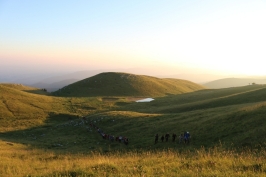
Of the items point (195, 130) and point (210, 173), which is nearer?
point (210, 173)

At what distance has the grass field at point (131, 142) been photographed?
10234 mm

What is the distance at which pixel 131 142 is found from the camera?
3028 cm

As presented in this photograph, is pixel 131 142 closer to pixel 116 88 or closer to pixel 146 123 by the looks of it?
pixel 146 123

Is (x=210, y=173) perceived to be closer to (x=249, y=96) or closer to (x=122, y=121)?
(x=122, y=121)

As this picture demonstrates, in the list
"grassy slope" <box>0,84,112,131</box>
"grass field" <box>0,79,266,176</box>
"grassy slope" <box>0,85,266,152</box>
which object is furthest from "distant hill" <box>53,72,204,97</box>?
"grass field" <box>0,79,266,176</box>

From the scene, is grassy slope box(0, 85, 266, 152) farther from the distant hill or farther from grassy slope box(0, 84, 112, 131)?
the distant hill

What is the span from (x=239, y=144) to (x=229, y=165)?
10.2m

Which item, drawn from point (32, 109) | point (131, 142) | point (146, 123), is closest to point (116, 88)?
point (32, 109)

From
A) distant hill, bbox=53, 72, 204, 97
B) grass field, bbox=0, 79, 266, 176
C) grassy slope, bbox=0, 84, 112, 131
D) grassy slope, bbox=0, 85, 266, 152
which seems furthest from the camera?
distant hill, bbox=53, 72, 204, 97

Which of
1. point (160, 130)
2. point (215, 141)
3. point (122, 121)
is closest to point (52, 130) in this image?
point (122, 121)

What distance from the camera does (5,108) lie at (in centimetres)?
6706

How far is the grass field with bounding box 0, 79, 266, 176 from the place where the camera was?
10.2m

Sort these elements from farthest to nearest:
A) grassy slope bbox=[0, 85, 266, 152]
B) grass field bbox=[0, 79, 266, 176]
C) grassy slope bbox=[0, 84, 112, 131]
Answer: grassy slope bbox=[0, 84, 112, 131] → grassy slope bbox=[0, 85, 266, 152] → grass field bbox=[0, 79, 266, 176]

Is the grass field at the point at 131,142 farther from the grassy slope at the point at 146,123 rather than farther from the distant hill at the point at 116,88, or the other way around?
the distant hill at the point at 116,88
